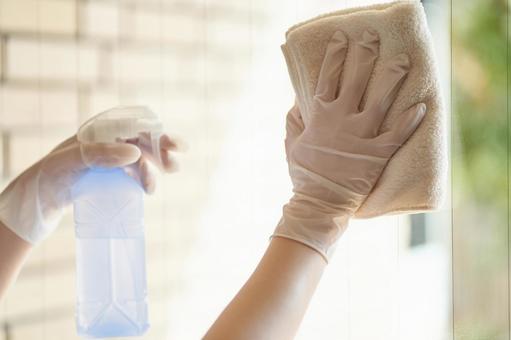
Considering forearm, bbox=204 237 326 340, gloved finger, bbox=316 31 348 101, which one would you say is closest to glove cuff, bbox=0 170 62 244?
forearm, bbox=204 237 326 340

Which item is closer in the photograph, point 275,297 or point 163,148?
point 275,297

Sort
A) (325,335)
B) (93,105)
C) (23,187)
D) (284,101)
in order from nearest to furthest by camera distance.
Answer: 1. (23,187)
2. (93,105)
3. (284,101)
4. (325,335)

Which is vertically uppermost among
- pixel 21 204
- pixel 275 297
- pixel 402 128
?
pixel 402 128

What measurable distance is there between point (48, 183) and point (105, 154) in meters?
0.10

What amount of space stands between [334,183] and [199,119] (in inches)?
14.8

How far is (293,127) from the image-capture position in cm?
118

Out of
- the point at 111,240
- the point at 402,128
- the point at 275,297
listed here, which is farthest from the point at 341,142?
the point at 111,240

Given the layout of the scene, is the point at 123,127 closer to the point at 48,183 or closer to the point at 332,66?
the point at 48,183

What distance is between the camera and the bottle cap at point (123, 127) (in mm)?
1070

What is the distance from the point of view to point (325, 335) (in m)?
1.61

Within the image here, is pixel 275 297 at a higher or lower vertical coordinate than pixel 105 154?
lower

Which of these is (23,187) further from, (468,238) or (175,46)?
(468,238)

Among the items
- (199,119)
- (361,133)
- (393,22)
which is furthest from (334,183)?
(199,119)

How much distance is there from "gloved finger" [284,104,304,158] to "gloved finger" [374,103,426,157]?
0.16 metres
